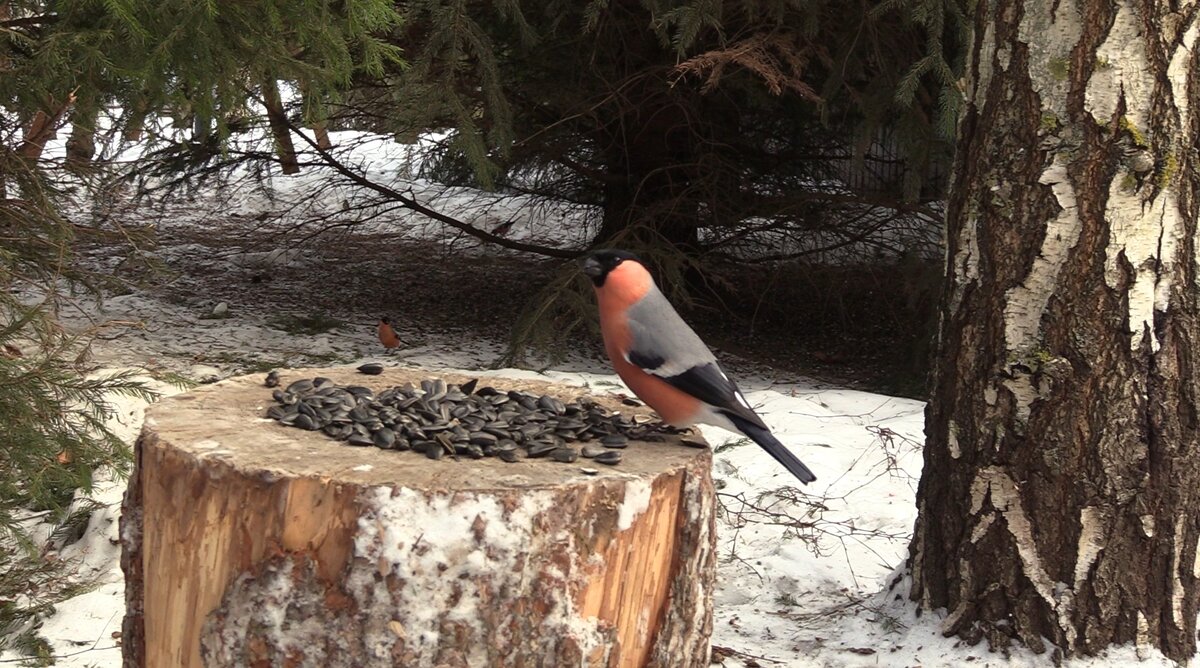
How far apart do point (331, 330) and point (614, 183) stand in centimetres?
233

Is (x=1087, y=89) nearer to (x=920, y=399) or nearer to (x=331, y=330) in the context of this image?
(x=920, y=399)

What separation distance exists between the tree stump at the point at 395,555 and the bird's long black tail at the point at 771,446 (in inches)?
12.7

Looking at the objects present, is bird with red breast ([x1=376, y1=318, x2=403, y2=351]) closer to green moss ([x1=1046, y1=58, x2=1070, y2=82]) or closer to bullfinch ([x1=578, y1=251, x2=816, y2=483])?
bullfinch ([x1=578, y1=251, x2=816, y2=483])

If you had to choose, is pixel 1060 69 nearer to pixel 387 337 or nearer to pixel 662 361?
pixel 662 361

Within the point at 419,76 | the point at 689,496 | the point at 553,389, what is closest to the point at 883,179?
the point at 419,76

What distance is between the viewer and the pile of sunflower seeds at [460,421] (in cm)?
253

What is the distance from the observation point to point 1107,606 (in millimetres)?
3291

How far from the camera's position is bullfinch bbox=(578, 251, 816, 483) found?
9.18 ft

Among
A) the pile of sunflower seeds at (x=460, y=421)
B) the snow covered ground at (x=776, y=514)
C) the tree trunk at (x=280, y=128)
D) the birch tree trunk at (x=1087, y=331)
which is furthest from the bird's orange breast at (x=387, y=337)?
the birch tree trunk at (x=1087, y=331)

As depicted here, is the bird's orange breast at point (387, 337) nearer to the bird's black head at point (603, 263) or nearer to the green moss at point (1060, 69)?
the bird's black head at point (603, 263)

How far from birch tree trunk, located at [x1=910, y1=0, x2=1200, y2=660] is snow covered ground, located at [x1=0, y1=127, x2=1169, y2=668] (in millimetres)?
271

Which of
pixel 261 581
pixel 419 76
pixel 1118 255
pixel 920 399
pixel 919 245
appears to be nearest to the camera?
pixel 261 581

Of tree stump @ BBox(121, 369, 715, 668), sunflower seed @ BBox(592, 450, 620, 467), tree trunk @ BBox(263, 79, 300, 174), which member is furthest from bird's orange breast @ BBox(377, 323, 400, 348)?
sunflower seed @ BBox(592, 450, 620, 467)

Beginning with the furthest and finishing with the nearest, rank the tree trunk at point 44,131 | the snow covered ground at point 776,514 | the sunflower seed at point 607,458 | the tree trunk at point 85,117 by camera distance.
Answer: the tree trunk at point 44,131, the tree trunk at point 85,117, the snow covered ground at point 776,514, the sunflower seed at point 607,458
